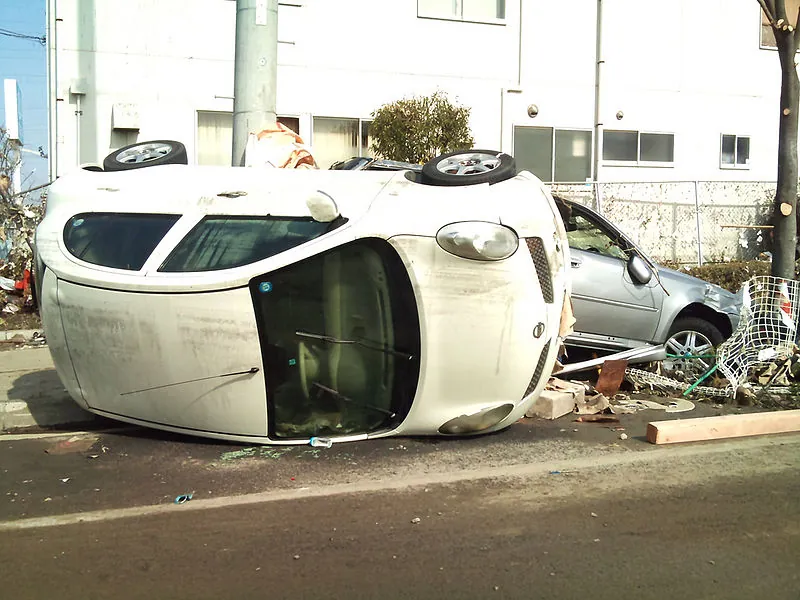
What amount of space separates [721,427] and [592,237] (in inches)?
89.7

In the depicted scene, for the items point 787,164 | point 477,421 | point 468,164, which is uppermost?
point 787,164

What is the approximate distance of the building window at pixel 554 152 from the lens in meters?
15.2

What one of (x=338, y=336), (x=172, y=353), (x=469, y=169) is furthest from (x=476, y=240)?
(x=172, y=353)

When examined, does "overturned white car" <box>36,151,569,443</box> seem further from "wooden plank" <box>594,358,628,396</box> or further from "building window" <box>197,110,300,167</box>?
"building window" <box>197,110,300,167</box>

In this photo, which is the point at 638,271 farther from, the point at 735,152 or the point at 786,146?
the point at 735,152

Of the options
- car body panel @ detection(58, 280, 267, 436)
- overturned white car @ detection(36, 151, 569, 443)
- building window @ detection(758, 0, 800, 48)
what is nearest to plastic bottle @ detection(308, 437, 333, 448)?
overturned white car @ detection(36, 151, 569, 443)

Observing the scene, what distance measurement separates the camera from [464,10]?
14.6 m

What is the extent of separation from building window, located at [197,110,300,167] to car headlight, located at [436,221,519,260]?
927cm

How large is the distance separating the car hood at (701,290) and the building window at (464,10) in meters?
8.65

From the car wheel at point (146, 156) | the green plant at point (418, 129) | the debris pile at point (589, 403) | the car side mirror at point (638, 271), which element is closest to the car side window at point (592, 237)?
the car side mirror at point (638, 271)

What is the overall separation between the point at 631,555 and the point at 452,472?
1411 mm

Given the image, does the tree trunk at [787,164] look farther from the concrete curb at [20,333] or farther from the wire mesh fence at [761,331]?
the concrete curb at [20,333]

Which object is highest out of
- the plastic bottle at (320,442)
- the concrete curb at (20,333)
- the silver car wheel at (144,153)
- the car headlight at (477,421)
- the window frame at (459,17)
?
the window frame at (459,17)

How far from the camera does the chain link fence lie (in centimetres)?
1455
